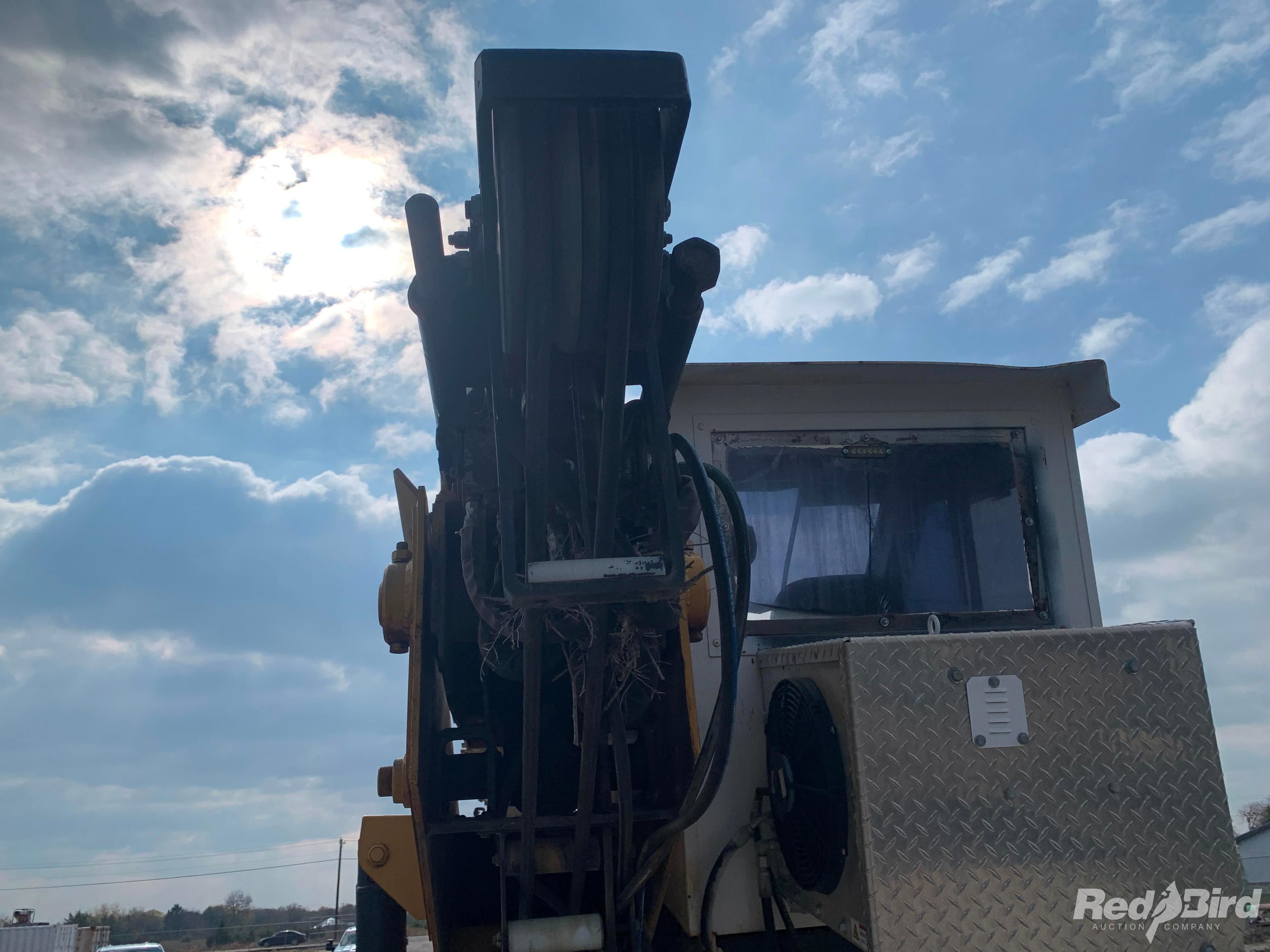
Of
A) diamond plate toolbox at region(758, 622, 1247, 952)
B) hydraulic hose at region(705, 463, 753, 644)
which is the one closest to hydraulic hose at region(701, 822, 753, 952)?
diamond plate toolbox at region(758, 622, 1247, 952)

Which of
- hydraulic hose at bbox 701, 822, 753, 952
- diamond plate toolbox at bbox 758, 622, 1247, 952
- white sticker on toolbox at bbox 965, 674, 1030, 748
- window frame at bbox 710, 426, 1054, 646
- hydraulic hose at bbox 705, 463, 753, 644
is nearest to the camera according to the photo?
hydraulic hose at bbox 705, 463, 753, 644

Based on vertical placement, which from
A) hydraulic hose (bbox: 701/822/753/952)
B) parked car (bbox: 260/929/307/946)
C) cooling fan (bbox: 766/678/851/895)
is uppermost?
cooling fan (bbox: 766/678/851/895)

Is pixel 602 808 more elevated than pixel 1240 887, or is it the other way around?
pixel 602 808

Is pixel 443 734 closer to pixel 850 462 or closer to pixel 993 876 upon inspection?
pixel 993 876

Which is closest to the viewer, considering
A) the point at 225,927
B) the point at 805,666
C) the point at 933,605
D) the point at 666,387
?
the point at 666,387

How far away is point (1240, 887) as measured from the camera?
8.86ft

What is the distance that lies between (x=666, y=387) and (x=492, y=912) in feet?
6.99

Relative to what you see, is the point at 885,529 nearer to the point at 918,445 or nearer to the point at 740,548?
the point at 918,445

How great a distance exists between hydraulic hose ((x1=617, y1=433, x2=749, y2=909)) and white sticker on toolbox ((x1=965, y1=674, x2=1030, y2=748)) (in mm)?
861

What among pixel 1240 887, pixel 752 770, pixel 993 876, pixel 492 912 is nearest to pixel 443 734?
pixel 492 912

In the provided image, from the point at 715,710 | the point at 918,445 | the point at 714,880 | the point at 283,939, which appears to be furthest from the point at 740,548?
the point at 283,939

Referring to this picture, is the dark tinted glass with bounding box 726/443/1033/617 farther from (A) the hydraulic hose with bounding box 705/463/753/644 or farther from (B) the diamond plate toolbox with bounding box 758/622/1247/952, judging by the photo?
(A) the hydraulic hose with bounding box 705/463/753/644

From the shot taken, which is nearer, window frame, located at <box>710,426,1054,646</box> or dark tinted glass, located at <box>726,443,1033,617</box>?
window frame, located at <box>710,426,1054,646</box>

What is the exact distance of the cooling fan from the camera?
2781 millimetres
